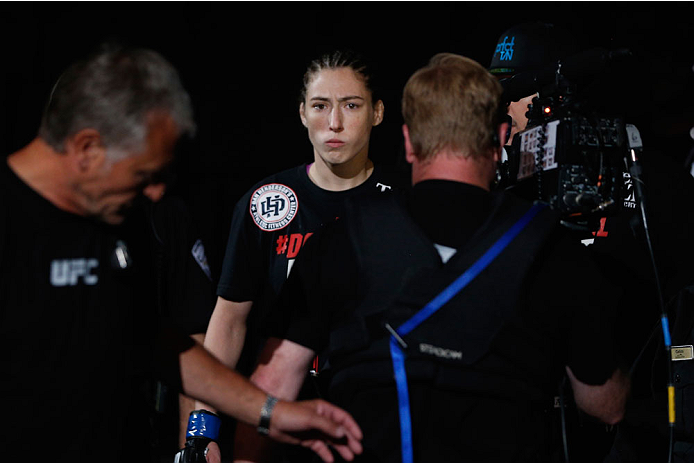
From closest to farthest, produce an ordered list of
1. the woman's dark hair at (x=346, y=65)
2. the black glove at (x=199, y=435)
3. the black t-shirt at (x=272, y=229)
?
the black glove at (x=199, y=435), the black t-shirt at (x=272, y=229), the woman's dark hair at (x=346, y=65)

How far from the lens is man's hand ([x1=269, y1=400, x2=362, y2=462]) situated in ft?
6.25

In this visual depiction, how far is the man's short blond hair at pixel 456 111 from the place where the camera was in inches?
80.0

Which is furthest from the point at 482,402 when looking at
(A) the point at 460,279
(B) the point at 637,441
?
(B) the point at 637,441

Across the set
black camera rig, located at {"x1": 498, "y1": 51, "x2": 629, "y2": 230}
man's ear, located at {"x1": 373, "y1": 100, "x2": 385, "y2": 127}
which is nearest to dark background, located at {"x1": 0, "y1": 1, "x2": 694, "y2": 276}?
man's ear, located at {"x1": 373, "y1": 100, "x2": 385, "y2": 127}

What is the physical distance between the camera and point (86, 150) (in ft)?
5.75

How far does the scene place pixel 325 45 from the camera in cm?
711

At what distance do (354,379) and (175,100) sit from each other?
0.79 meters

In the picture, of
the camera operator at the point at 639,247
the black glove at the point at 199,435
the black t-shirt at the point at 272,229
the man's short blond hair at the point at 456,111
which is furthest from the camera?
the black t-shirt at the point at 272,229

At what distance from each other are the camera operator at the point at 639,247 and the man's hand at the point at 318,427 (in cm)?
89

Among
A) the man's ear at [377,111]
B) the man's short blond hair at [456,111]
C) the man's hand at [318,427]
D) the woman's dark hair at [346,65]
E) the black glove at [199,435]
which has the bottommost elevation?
the black glove at [199,435]

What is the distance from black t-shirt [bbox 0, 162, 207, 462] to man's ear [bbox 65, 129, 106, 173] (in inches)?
4.5

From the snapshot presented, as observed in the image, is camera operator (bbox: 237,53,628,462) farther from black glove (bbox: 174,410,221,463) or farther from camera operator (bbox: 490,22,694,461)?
black glove (bbox: 174,410,221,463)

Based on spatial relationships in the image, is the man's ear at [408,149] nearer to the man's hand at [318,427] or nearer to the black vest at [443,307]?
the black vest at [443,307]

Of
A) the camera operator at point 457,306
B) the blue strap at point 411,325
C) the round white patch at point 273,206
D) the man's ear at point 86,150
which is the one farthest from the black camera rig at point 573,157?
the man's ear at point 86,150
